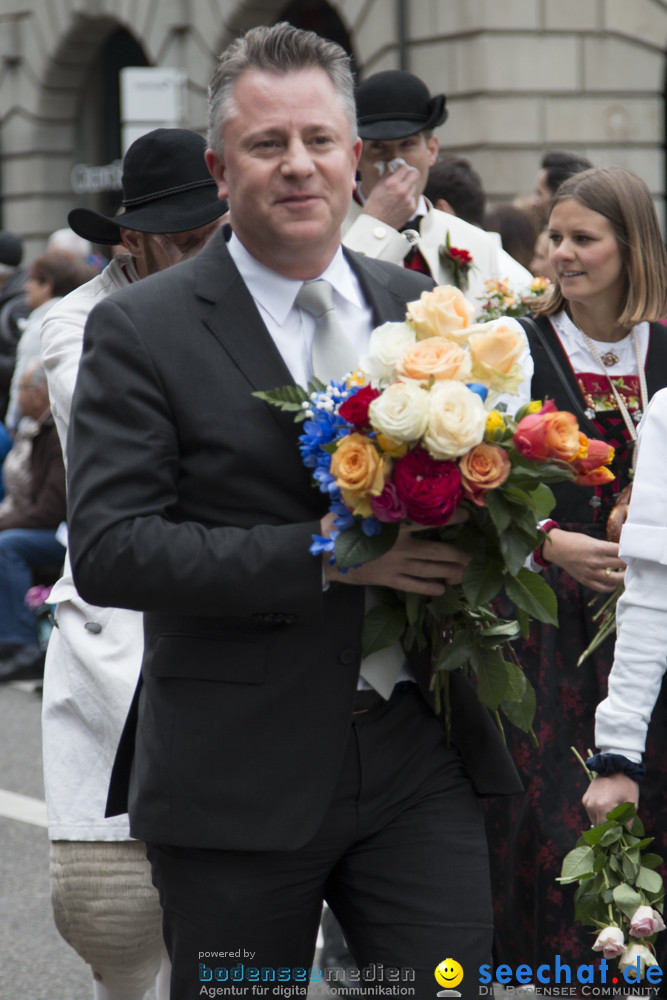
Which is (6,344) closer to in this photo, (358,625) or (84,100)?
(358,625)

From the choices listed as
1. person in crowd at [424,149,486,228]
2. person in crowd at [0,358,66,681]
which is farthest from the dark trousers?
person in crowd at [0,358,66,681]

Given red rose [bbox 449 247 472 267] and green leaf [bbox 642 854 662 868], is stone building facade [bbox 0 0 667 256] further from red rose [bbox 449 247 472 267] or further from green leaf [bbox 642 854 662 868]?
green leaf [bbox 642 854 662 868]

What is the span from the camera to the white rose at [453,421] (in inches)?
92.0

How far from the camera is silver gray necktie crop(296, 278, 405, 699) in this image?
267 cm

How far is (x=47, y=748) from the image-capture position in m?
3.47

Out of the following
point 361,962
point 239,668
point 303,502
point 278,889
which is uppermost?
point 303,502

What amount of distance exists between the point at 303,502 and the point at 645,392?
1.74 metres

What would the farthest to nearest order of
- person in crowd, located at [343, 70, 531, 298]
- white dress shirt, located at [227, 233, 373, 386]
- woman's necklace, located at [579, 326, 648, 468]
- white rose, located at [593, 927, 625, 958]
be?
1. person in crowd, located at [343, 70, 531, 298]
2. woman's necklace, located at [579, 326, 648, 468]
3. white rose, located at [593, 927, 625, 958]
4. white dress shirt, located at [227, 233, 373, 386]

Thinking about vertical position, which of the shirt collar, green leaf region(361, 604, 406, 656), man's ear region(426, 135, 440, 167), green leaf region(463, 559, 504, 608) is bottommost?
green leaf region(361, 604, 406, 656)

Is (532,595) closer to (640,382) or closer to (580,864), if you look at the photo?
(580,864)

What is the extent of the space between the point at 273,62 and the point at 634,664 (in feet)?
4.56

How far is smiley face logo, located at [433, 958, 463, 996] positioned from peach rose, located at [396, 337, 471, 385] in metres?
0.99

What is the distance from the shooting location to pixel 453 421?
2336mm

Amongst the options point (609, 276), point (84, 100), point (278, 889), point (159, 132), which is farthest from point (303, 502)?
point (84, 100)
